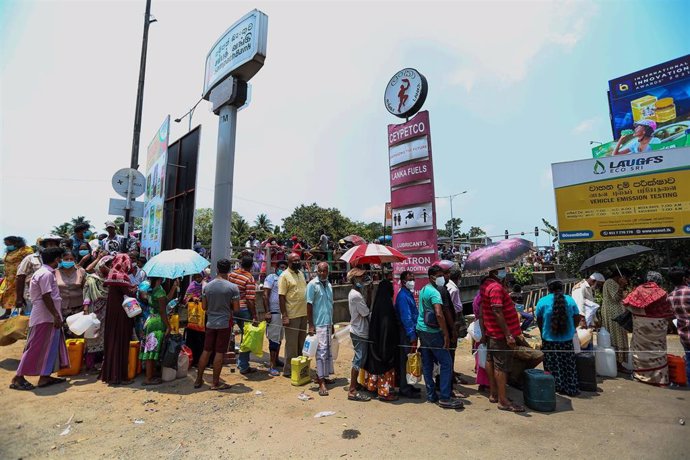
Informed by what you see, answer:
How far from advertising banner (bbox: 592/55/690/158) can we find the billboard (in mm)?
12240

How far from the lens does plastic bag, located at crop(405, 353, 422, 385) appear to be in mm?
4973

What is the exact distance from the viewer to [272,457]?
137 inches

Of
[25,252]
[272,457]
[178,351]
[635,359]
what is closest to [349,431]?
[272,457]

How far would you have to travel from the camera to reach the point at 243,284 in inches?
247

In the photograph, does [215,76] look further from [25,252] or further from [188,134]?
[25,252]

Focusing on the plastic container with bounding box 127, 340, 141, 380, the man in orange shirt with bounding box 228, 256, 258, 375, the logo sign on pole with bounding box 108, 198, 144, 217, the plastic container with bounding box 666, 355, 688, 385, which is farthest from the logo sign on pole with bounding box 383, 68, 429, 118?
the plastic container with bounding box 127, 340, 141, 380

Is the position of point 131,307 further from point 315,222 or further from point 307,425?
point 315,222

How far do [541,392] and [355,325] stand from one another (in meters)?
2.41

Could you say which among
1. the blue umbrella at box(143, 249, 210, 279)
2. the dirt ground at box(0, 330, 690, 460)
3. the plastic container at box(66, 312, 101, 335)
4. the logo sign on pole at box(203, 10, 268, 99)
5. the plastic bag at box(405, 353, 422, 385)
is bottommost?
the dirt ground at box(0, 330, 690, 460)

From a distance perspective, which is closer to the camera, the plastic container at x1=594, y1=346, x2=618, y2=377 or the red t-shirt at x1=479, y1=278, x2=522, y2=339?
the red t-shirt at x1=479, y1=278, x2=522, y2=339

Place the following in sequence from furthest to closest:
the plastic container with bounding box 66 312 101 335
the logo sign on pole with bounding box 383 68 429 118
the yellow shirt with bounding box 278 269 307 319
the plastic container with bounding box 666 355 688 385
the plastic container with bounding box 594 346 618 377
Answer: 1. the logo sign on pole with bounding box 383 68 429 118
2. the plastic container with bounding box 594 346 618 377
3. the yellow shirt with bounding box 278 269 307 319
4. the plastic container with bounding box 666 355 688 385
5. the plastic container with bounding box 66 312 101 335

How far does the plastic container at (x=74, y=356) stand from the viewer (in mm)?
5594

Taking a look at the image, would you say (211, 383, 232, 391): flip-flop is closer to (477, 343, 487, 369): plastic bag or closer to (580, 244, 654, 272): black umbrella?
(477, 343, 487, 369): plastic bag

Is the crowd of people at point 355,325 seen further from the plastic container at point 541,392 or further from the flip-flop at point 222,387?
the plastic container at point 541,392
